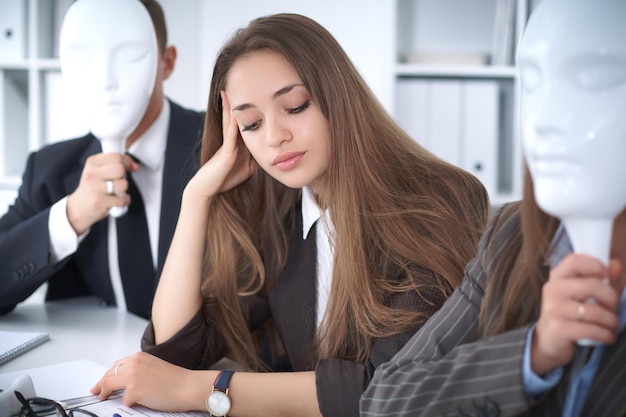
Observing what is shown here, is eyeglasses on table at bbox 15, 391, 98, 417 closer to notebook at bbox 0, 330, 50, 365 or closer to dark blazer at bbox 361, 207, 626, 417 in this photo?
notebook at bbox 0, 330, 50, 365

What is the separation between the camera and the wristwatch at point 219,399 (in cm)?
96

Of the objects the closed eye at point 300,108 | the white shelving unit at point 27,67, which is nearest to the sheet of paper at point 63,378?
the closed eye at point 300,108

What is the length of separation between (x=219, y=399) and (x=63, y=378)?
11.5 inches

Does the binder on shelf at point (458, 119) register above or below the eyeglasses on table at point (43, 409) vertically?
above

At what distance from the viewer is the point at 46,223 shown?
1538mm

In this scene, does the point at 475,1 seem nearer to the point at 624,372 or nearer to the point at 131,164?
the point at 131,164

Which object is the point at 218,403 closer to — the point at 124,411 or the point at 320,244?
the point at 124,411

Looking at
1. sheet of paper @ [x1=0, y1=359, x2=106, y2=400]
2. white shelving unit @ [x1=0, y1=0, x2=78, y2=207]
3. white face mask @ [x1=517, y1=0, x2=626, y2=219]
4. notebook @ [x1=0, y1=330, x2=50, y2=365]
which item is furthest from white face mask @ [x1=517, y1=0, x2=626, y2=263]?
white shelving unit @ [x1=0, y1=0, x2=78, y2=207]

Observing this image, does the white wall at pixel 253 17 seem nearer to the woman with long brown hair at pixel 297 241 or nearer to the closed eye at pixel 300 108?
the woman with long brown hair at pixel 297 241

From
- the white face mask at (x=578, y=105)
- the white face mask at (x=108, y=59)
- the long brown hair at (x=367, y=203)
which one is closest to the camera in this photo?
the white face mask at (x=578, y=105)

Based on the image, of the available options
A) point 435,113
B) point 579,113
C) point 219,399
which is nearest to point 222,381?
point 219,399

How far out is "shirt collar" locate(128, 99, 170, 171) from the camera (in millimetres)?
1632

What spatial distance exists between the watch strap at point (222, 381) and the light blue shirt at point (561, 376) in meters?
0.46

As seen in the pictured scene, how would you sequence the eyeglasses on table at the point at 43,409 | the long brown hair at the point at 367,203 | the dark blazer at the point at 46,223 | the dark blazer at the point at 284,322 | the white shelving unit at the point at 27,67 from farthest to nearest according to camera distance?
the white shelving unit at the point at 27,67, the dark blazer at the point at 46,223, the dark blazer at the point at 284,322, the long brown hair at the point at 367,203, the eyeglasses on table at the point at 43,409
